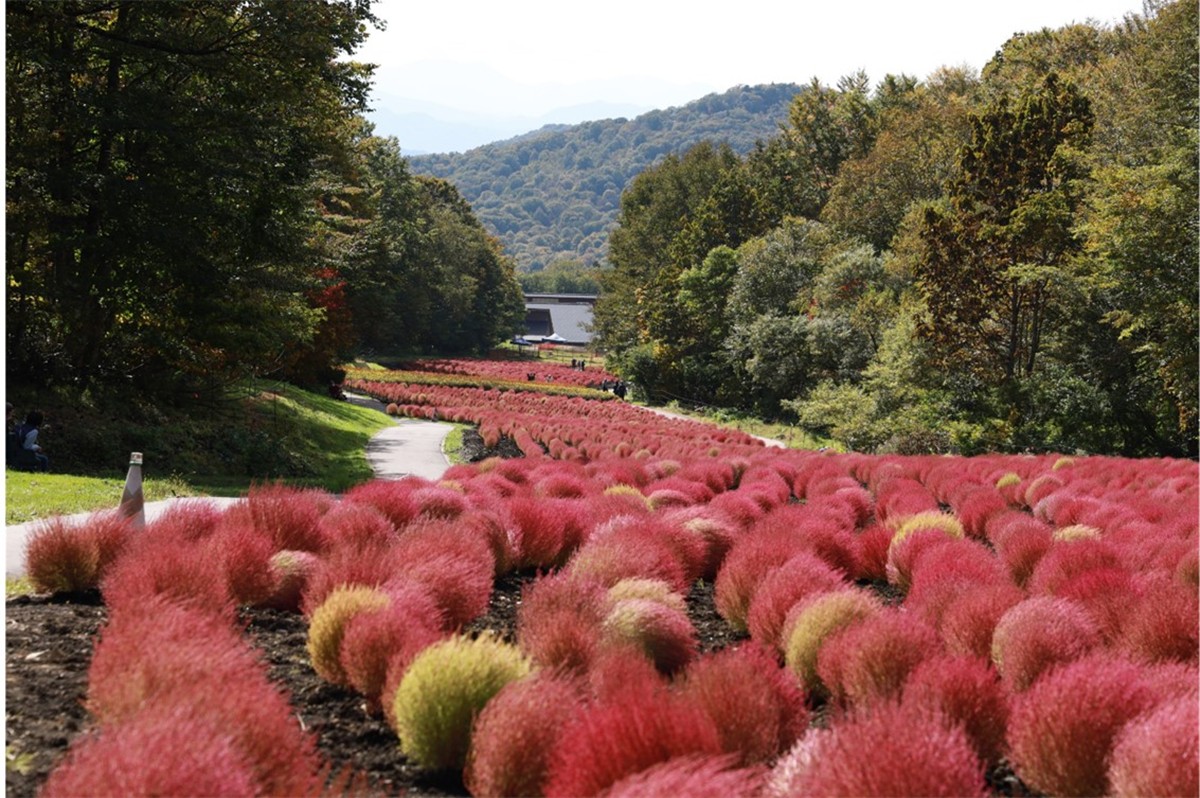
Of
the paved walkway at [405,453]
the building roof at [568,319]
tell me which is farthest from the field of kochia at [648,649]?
the building roof at [568,319]

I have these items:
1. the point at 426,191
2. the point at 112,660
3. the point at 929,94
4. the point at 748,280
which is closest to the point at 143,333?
the point at 112,660

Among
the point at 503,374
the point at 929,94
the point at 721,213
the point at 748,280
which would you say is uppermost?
the point at 929,94

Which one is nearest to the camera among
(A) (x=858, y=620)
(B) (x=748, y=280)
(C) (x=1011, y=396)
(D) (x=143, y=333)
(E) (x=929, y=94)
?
(A) (x=858, y=620)

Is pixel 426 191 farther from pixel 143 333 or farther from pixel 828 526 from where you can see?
pixel 828 526

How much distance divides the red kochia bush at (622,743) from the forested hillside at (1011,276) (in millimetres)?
20963

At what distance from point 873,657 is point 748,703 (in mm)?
830

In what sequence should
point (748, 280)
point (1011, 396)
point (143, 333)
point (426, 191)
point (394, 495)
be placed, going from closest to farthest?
point (394, 495)
point (143, 333)
point (1011, 396)
point (748, 280)
point (426, 191)

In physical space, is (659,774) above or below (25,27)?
below

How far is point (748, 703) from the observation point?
3.16 meters

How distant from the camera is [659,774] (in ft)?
7.88

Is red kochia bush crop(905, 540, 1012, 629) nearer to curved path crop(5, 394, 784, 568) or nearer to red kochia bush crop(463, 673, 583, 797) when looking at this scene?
red kochia bush crop(463, 673, 583, 797)

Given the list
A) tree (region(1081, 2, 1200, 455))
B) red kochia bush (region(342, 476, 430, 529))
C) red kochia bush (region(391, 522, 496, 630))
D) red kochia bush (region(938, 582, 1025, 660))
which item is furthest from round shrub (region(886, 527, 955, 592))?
tree (region(1081, 2, 1200, 455))

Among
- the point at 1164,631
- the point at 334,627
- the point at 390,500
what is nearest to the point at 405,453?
the point at 390,500

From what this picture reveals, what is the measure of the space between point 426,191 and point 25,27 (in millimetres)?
65872
